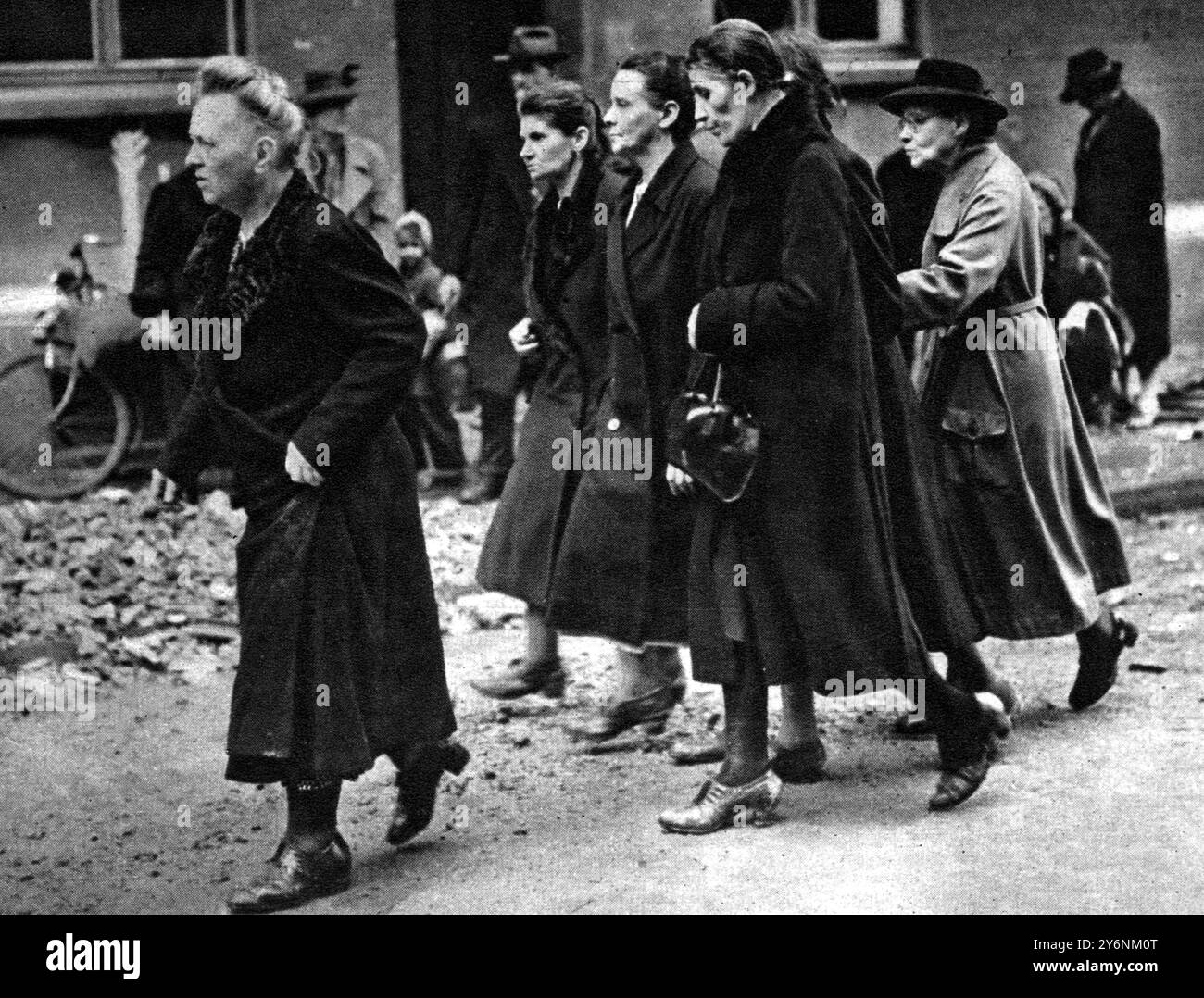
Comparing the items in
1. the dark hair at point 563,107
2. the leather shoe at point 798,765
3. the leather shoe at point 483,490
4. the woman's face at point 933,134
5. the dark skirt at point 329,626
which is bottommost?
the leather shoe at point 798,765

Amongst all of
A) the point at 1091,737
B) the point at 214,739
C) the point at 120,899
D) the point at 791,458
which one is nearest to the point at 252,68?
the point at 791,458

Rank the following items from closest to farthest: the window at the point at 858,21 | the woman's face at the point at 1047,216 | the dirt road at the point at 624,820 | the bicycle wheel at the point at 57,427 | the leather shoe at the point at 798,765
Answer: the dirt road at the point at 624,820
the leather shoe at the point at 798,765
the bicycle wheel at the point at 57,427
the woman's face at the point at 1047,216
the window at the point at 858,21

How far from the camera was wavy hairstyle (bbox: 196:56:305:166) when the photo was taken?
5.02m

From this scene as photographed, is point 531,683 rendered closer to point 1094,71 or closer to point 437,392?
point 437,392

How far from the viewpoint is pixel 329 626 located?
5203 millimetres

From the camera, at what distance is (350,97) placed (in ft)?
34.2

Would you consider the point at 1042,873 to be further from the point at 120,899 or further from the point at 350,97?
the point at 350,97

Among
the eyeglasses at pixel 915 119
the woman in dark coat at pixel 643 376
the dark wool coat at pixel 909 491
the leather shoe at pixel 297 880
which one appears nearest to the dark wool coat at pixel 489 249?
the woman in dark coat at pixel 643 376

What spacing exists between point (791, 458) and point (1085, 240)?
244 inches

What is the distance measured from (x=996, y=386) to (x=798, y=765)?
1.37 m

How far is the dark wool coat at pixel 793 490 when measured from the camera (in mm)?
5609

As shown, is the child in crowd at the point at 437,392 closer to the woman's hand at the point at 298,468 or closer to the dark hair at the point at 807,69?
the dark hair at the point at 807,69

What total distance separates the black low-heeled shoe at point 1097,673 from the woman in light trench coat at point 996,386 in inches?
5.4

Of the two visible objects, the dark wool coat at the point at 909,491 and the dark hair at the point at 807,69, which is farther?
the dark wool coat at the point at 909,491
